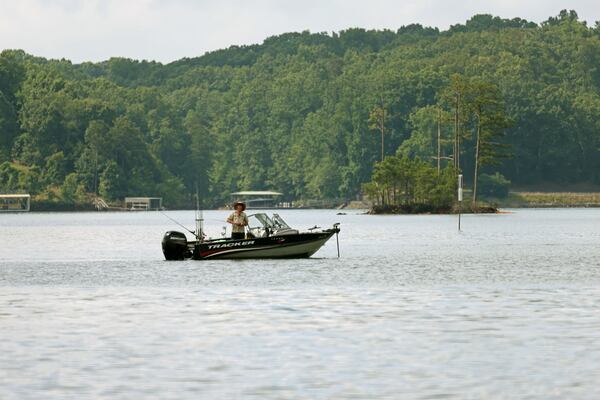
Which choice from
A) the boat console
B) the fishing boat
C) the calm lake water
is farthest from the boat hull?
the calm lake water

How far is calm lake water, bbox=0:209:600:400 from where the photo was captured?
24.0 m

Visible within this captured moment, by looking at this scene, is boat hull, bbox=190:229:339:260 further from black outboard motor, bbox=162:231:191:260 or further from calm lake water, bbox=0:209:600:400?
calm lake water, bbox=0:209:600:400

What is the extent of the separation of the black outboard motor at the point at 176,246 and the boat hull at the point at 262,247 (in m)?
0.49

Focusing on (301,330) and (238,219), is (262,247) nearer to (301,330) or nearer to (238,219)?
(238,219)

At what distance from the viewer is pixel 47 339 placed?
31.0 m

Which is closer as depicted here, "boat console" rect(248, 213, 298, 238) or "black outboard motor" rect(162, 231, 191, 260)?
"boat console" rect(248, 213, 298, 238)

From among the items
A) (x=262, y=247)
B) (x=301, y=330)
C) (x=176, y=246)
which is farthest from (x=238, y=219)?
(x=301, y=330)

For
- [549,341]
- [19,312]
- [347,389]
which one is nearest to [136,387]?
[347,389]

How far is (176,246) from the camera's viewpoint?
6291 centimetres

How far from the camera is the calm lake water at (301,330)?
23984mm

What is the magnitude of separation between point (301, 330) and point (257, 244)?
94.7 feet

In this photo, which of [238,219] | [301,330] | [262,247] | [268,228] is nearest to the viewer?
[301,330]

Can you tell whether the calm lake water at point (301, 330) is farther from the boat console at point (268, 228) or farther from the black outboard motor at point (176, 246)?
the boat console at point (268, 228)

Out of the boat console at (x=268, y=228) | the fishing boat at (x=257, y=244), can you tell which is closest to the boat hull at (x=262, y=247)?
the fishing boat at (x=257, y=244)
